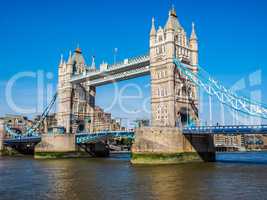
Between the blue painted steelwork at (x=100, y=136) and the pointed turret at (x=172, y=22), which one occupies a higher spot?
the pointed turret at (x=172, y=22)

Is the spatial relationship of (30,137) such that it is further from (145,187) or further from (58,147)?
(145,187)

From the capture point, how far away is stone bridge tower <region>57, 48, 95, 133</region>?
76875 millimetres

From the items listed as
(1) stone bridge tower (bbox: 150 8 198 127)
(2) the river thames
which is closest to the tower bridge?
(1) stone bridge tower (bbox: 150 8 198 127)

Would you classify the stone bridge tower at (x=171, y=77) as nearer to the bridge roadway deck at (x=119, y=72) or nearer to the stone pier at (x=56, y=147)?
the bridge roadway deck at (x=119, y=72)

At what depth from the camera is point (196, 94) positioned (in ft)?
190

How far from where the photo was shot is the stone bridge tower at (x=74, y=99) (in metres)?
Result: 76.9

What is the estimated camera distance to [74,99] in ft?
254

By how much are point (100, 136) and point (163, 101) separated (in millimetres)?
14922

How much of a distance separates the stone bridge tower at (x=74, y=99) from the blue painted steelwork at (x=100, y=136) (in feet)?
28.3

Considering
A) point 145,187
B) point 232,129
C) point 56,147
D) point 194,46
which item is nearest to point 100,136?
point 56,147

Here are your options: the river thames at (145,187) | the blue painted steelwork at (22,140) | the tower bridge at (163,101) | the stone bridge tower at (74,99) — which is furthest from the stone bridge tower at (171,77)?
the blue painted steelwork at (22,140)

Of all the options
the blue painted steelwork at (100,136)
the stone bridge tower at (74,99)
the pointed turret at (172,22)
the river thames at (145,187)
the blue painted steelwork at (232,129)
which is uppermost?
the pointed turret at (172,22)

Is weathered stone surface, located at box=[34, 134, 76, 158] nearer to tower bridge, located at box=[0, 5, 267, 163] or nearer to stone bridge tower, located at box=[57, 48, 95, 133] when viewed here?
tower bridge, located at box=[0, 5, 267, 163]

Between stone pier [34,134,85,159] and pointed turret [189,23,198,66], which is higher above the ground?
pointed turret [189,23,198,66]
